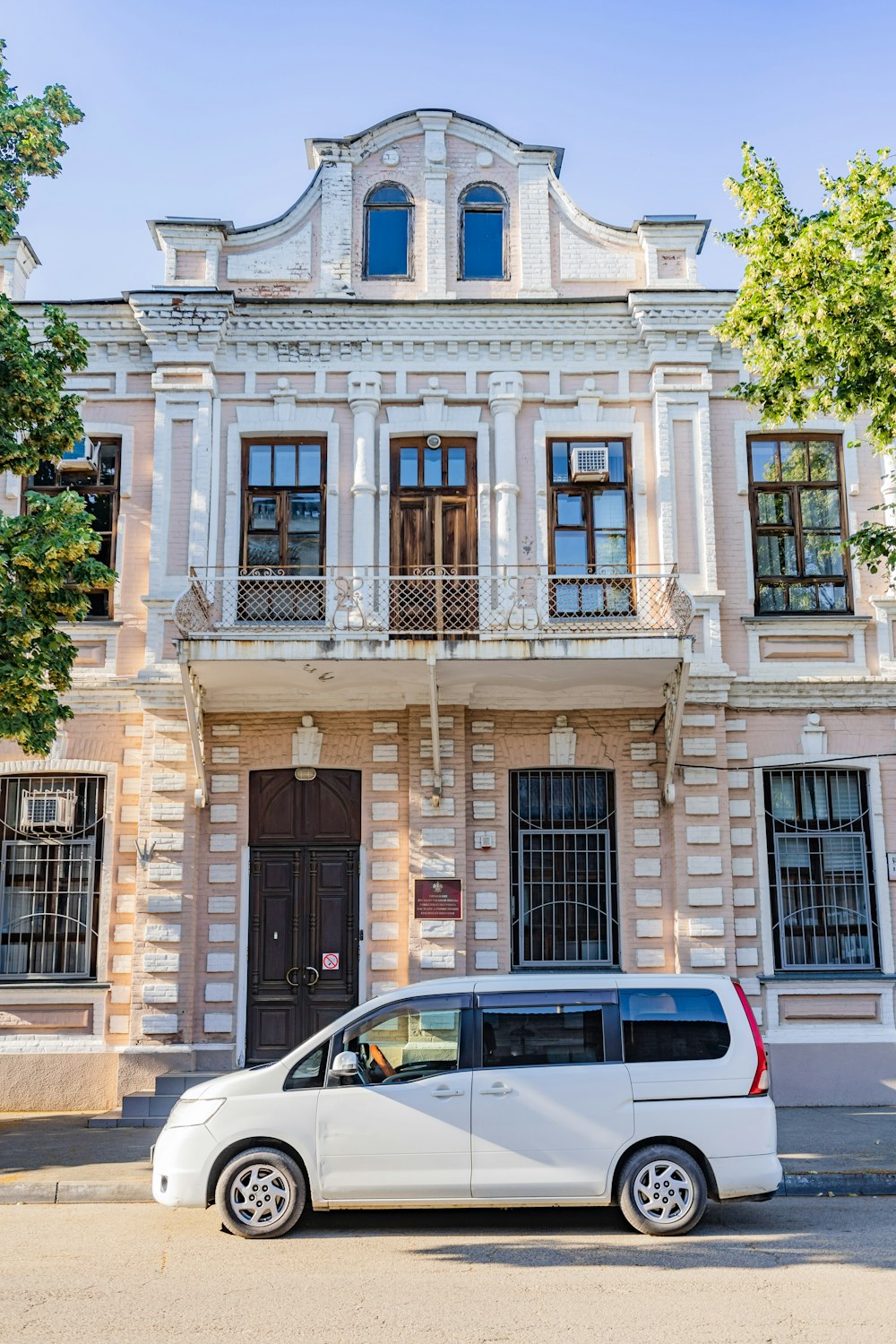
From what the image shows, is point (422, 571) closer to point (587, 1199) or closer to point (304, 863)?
point (304, 863)

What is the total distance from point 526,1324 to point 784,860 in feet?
28.6

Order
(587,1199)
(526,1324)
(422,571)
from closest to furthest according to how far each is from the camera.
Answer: (526,1324) < (587,1199) < (422,571)

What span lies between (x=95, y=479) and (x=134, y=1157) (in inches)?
314

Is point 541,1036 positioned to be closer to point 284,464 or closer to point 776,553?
point 776,553

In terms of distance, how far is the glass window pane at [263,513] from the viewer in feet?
49.6

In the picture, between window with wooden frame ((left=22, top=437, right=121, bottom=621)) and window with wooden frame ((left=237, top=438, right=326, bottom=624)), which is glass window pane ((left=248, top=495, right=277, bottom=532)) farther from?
window with wooden frame ((left=22, top=437, right=121, bottom=621))

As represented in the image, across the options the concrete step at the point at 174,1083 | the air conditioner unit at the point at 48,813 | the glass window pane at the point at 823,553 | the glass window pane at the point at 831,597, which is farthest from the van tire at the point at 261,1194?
the glass window pane at the point at 823,553

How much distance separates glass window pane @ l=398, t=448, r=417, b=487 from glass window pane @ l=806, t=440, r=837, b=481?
4.79 m

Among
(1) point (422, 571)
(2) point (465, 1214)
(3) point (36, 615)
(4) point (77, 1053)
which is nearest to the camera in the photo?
(2) point (465, 1214)

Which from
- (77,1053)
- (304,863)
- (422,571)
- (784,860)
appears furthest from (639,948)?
(77,1053)

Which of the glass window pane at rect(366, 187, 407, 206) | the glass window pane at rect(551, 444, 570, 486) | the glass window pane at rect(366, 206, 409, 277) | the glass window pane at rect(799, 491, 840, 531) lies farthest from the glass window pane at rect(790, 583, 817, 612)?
the glass window pane at rect(366, 187, 407, 206)

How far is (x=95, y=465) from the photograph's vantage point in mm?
15273

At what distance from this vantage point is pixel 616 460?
1523 centimetres

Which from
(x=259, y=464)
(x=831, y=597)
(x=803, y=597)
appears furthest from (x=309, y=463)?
(x=831, y=597)
